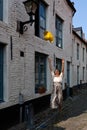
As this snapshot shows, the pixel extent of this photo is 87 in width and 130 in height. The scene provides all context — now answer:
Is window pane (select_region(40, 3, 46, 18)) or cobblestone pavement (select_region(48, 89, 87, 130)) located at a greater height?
window pane (select_region(40, 3, 46, 18))

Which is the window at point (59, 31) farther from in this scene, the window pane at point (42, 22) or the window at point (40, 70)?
the window at point (40, 70)

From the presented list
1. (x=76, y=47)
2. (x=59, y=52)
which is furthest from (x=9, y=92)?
(x=76, y=47)

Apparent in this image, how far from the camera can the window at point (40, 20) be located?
13.1m

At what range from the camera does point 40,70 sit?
13617 millimetres

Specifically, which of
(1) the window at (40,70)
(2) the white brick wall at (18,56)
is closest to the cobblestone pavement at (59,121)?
(2) the white brick wall at (18,56)

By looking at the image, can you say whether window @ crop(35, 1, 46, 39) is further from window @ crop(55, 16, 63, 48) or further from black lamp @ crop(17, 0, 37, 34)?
window @ crop(55, 16, 63, 48)

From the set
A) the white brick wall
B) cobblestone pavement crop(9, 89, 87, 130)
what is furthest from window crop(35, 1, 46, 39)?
cobblestone pavement crop(9, 89, 87, 130)

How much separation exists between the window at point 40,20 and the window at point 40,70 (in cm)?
87

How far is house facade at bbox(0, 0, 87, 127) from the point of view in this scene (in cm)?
945

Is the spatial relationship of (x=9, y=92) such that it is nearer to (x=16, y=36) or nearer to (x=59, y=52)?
(x=16, y=36)

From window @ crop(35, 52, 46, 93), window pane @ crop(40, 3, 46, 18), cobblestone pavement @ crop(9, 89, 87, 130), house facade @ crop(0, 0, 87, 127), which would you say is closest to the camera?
house facade @ crop(0, 0, 87, 127)

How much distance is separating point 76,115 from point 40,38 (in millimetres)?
3286

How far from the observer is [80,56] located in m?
29.3

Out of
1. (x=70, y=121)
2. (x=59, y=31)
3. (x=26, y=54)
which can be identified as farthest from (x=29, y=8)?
(x=59, y=31)
